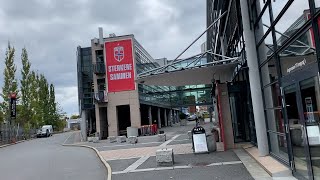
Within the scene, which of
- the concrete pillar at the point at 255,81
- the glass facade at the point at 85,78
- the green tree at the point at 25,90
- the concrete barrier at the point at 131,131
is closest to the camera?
the concrete pillar at the point at 255,81

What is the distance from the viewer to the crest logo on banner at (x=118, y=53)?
145 feet

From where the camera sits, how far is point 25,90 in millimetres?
57094

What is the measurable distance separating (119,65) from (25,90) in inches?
808

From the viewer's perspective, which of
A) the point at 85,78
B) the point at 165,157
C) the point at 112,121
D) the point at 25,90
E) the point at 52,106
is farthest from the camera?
the point at 52,106

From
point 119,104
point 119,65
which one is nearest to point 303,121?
point 119,104

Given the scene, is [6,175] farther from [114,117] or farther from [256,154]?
[114,117]

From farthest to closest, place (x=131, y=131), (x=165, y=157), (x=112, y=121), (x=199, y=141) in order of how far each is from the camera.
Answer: (x=112, y=121) → (x=131, y=131) → (x=199, y=141) → (x=165, y=157)

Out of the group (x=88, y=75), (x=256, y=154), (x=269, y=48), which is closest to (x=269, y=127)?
(x=256, y=154)

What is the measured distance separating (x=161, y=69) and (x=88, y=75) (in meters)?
35.8

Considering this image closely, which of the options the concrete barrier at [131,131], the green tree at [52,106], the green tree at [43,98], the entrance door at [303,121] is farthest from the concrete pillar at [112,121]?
the entrance door at [303,121]

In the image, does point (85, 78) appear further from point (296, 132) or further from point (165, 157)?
point (296, 132)

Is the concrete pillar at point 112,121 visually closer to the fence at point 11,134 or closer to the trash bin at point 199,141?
the fence at point 11,134

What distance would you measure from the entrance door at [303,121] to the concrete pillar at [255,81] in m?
3.24

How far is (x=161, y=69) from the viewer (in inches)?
643
